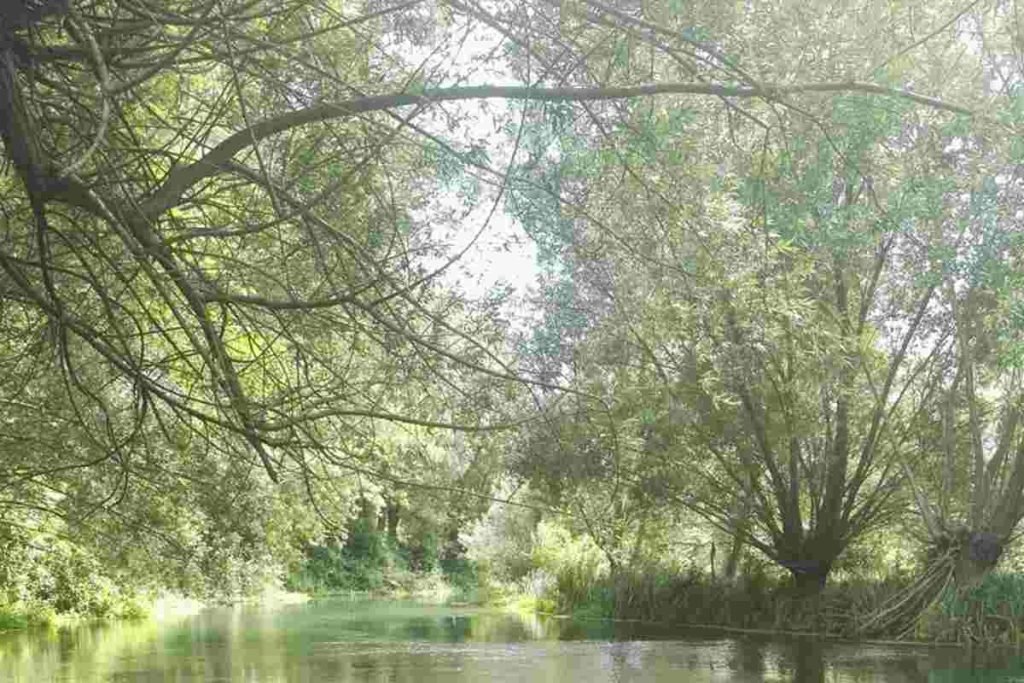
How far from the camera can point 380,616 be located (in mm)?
30344

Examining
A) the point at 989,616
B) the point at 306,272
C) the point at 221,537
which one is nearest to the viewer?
the point at 306,272

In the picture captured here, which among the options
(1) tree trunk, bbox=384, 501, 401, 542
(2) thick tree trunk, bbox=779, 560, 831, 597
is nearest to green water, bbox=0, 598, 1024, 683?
(2) thick tree trunk, bbox=779, 560, 831, 597

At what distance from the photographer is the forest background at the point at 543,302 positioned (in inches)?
225

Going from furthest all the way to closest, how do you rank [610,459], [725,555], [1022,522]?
1. [725,555]
2. [1022,522]
3. [610,459]

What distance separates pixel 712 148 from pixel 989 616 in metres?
12.9

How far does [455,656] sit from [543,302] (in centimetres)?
632

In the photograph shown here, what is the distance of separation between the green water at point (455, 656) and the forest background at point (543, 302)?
1.55m

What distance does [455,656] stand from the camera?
733 inches

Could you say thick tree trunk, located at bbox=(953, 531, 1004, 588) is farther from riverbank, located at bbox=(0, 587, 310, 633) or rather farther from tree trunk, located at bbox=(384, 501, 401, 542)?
tree trunk, located at bbox=(384, 501, 401, 542)

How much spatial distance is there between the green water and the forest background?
60.9 inches

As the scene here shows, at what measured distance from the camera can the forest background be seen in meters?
5.70

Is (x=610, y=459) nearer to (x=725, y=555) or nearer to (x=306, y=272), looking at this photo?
(x=725, y=555)

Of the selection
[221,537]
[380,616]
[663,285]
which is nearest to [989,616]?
[663,285]

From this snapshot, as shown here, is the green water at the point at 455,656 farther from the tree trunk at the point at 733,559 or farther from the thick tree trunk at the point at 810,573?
the tree trunk at the point at 733,559
